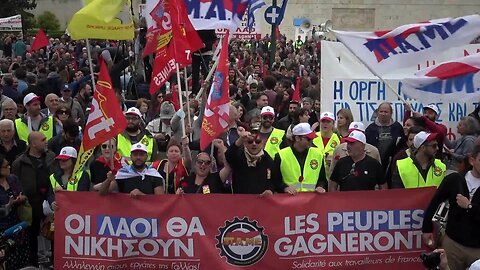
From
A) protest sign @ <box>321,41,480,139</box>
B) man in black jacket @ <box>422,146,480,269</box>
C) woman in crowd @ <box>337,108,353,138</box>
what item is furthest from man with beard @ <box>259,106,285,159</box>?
man in black jacket @ <box>422,146,480,269</box>

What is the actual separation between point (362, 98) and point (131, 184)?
495cm

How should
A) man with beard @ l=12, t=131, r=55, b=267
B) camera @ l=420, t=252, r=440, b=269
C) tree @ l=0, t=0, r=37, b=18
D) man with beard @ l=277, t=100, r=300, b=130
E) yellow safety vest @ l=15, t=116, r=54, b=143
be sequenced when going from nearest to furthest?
camera @ l=420, t=252, r=440, b=269 < man with beard @ l=12, t=131, r=55, b=267 < yellow safety vest @ l=15, t=116, r=54, b=143 < man with beard @ l=277, t=100, r=300, b=130 < tree @ l=0, t=0, r=37, b=18

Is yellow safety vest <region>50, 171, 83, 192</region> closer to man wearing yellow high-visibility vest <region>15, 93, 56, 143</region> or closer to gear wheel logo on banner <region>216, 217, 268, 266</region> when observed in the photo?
gear wheel logo on banner <region>216, 217, 268, 266</region>

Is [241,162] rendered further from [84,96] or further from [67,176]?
[84,96]

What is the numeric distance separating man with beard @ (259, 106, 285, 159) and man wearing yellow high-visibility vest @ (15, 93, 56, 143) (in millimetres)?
2644

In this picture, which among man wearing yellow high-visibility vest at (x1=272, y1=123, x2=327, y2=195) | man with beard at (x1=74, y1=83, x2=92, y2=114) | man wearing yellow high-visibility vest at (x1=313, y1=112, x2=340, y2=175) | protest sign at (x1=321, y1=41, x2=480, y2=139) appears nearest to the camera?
man wearing yellow high-visibility vest at (x1=272, y1=123, x2=327, y2=195)

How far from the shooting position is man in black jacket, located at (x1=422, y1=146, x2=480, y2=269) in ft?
24.0

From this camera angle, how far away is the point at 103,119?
27.6ft

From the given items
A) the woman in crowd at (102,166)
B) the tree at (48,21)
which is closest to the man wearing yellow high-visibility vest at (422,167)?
the woman in crowd at (102,166)

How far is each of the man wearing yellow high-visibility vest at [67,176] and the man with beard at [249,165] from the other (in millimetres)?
1454

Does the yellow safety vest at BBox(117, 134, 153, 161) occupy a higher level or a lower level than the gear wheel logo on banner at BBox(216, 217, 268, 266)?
higher

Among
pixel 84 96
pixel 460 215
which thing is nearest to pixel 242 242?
pixel 460 215

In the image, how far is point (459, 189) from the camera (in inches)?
292

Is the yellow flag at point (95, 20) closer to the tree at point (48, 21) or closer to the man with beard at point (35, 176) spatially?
the man with beard at point (35, 176)
